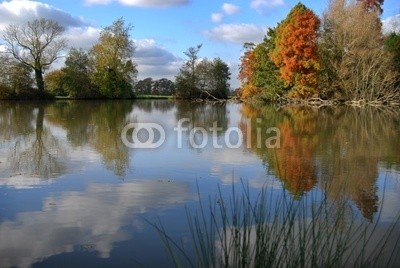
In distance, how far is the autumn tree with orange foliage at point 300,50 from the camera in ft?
119

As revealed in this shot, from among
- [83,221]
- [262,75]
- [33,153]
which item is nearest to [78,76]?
[262,75]

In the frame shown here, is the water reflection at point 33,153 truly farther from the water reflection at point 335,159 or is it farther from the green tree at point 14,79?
the green tree at point 14,79

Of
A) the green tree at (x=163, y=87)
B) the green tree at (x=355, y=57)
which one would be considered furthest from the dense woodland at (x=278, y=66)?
the green tree at (x=163, y=87)

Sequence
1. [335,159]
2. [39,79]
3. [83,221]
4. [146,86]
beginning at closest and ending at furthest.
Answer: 1. [83,221]
2. [335,159]
3. [39,79]
4. [146,86]

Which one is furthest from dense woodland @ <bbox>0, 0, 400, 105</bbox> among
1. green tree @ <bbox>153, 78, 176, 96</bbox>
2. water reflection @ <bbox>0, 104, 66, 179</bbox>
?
water reflection @ <bbox>0, 104, 66, 179</bbox>

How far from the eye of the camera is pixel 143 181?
25.9 feet

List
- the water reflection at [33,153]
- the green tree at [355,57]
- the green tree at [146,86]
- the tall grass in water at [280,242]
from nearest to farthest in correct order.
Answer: the tall grass in water at [280,242]
the water reflection at [33,153]
the green tree at [355,57]
the green tree at [146,86]

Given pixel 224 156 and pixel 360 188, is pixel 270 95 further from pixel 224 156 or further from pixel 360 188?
pixel 360 188

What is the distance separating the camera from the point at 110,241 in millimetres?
4773

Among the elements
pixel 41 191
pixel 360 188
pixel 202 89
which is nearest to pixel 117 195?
pixel 41 191

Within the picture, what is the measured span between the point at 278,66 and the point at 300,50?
3272 mm

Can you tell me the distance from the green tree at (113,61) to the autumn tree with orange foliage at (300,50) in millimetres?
20831

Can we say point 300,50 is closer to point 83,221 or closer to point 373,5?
point 373,5

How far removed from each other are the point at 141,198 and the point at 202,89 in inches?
2081
